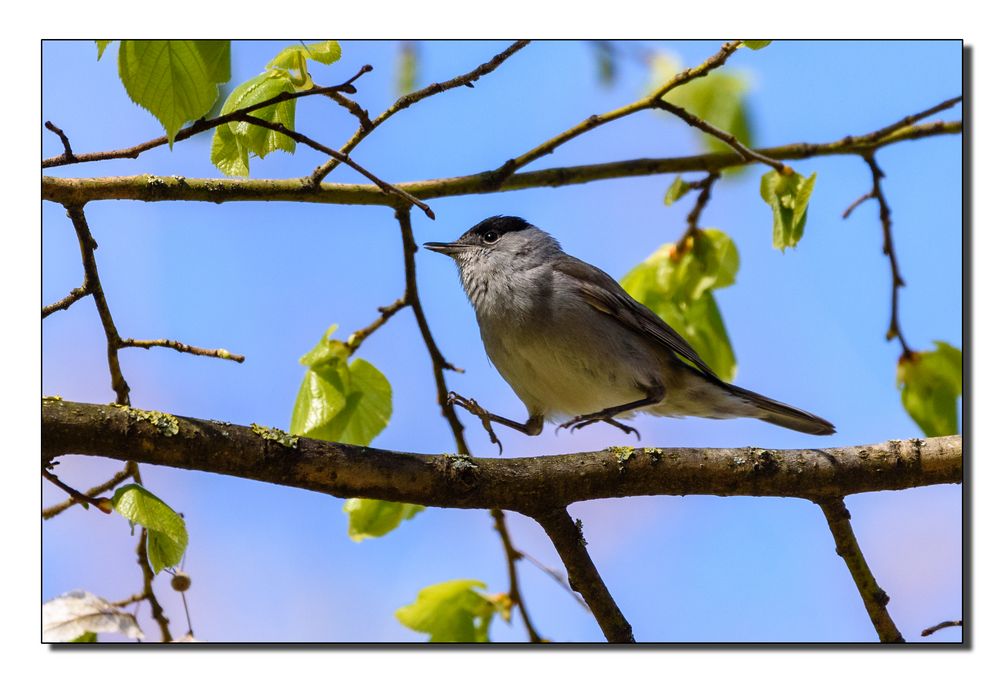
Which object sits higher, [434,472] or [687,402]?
[687,402]

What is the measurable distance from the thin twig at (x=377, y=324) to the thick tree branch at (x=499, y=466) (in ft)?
1.68

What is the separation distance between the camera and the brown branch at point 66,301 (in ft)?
6.43

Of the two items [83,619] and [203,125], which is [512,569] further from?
[203,125]

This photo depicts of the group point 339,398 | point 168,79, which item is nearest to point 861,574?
point 339,398

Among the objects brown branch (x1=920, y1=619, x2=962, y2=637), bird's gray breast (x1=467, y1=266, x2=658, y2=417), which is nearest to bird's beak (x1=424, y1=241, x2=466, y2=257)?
bird's gray breast (x1=467, y1=266, x2=658, y2=417)

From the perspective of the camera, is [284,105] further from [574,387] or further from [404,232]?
[574,387]

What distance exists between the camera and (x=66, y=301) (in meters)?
1.97

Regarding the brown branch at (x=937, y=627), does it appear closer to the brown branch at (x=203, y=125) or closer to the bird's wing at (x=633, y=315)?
the bird's wing at (x=633, y=315)

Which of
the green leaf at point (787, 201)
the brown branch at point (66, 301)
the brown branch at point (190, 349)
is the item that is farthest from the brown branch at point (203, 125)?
the green leaf at point (787, 201)

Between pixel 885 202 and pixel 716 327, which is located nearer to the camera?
pixel 885 202

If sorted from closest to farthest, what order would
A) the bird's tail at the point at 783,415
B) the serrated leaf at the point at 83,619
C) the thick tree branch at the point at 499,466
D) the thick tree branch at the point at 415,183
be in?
the thick tree branch at the point at 499,466
the serrated leaf at the point at 83,619
the thick tree branch at the point at 415,183
the bird's tail at the point at 783,415
